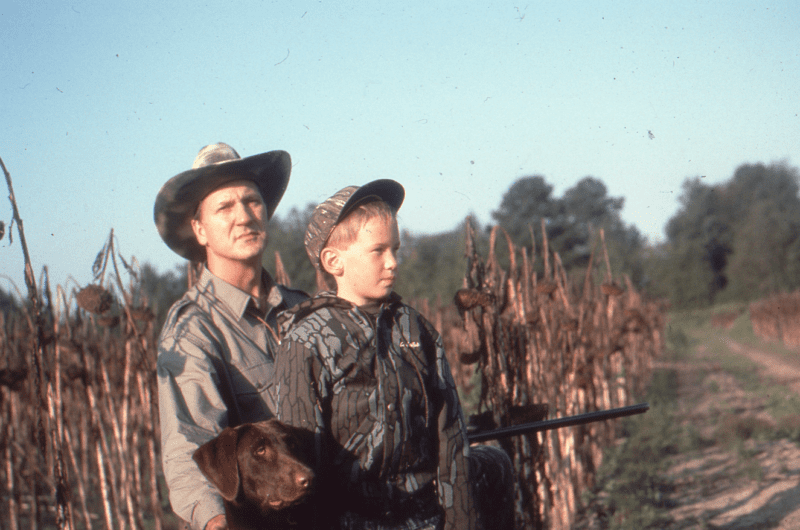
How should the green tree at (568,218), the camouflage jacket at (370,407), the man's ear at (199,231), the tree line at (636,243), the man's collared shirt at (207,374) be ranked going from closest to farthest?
the camouflage jacket at (370,407) < the man's collared shirt at (207,374) < the man's ear at (199,231) < the tree line at (636,243) < the green tree at (568,218)

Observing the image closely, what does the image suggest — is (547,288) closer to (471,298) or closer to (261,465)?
(471,298)

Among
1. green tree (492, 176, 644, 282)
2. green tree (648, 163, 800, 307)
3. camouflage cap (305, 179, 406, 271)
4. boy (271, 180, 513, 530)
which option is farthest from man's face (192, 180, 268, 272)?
green tree (648, 163, 800, 307)

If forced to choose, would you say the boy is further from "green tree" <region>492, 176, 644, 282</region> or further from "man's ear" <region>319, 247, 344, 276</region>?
"green tree" <region>492, 176, 644, 282</region>

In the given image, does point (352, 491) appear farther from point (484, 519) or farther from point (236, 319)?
point (236, 319)

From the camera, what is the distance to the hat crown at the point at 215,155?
2354mm

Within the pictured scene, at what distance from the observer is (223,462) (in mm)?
1538

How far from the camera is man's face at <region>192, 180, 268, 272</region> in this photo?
232 cm

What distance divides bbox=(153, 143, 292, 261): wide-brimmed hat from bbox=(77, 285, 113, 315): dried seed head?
2.07 feet

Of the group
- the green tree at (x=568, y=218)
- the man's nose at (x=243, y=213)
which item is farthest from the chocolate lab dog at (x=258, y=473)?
the green tree at (x=568, y=218)

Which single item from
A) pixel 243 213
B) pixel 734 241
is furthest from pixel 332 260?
pixel 734 241

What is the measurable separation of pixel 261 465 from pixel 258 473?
0.02m

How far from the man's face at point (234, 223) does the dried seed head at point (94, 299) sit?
897 mm

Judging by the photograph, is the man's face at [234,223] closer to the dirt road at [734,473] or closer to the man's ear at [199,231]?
the man's ear at [199,231]

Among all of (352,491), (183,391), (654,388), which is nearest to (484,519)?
(352,491)
